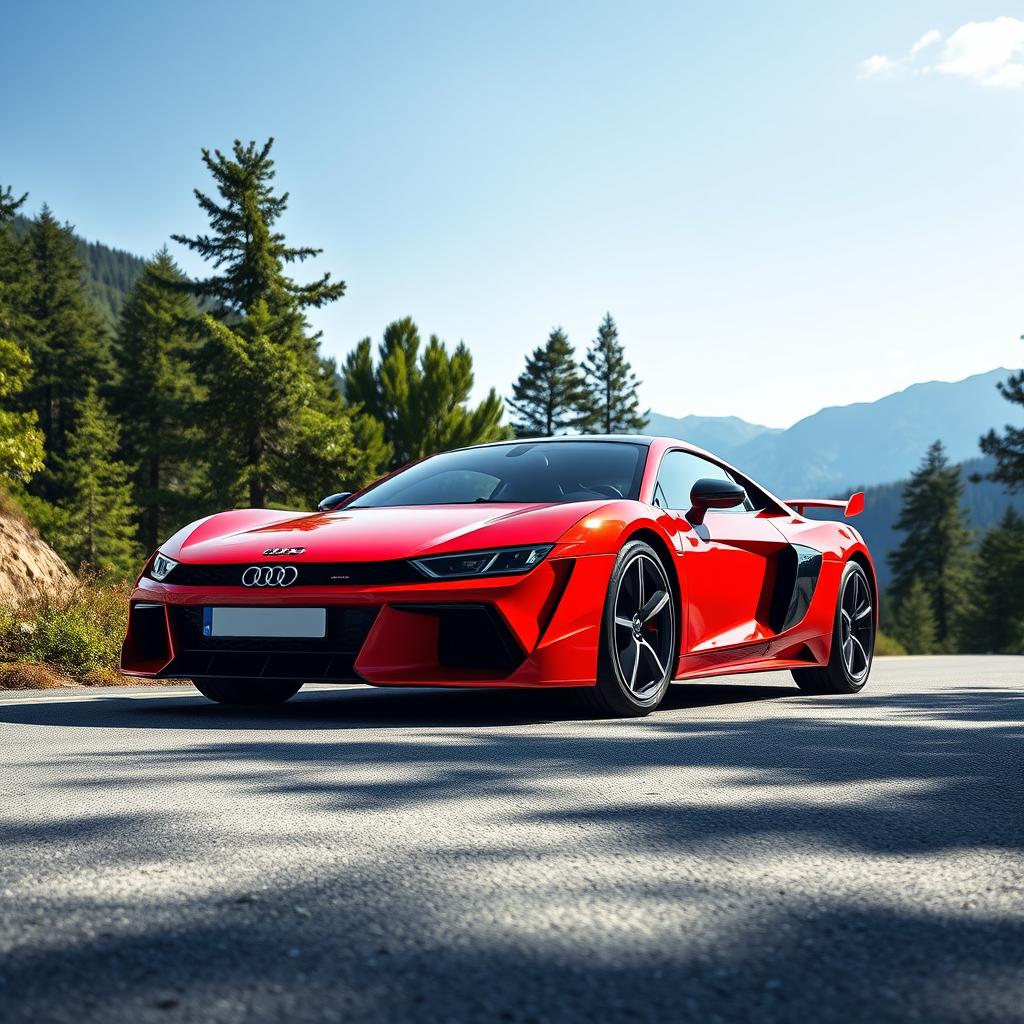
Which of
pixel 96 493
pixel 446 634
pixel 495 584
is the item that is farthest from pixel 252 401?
pixel 495 584

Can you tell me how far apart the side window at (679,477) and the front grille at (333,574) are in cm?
159

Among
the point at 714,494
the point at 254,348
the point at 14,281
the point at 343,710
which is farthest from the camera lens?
the point at 14,281

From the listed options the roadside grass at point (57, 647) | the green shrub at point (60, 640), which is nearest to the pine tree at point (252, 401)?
the roadside grass at point (57, 647)

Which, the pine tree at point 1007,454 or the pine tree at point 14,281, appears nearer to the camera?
the pine tree at point 1007,454

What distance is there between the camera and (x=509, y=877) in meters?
2.44

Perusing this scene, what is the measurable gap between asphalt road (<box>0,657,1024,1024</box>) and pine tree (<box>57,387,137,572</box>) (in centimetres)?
4772

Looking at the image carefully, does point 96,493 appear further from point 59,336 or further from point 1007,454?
point 1007,454

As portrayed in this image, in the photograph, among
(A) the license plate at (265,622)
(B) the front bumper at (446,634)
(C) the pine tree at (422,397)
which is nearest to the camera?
(B) the front bumper at (446,634)

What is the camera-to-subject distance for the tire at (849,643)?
751cm

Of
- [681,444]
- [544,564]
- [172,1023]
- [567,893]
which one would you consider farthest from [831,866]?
[681,444]

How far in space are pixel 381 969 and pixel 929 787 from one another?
7.45 ft

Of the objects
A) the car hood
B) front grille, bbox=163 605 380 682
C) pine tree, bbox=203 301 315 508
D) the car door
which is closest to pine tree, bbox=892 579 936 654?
pine tree, bbox=203 301 315 508

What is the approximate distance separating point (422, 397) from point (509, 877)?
4826 cm

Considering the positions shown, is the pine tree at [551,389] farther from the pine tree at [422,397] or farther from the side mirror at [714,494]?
the side mirror at [714,494]
